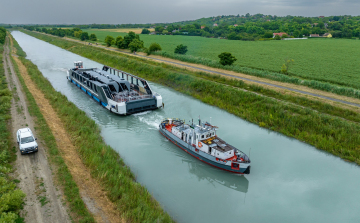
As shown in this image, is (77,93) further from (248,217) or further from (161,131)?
(248,217)

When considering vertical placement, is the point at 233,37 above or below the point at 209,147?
above

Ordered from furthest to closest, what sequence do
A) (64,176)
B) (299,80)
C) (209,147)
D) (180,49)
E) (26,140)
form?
(180,49) < (299,80) < (209,147) < (26,140) < (64,176)

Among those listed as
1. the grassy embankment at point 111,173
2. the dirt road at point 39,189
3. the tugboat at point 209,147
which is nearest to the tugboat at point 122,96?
the grassy embankment at point 111,173

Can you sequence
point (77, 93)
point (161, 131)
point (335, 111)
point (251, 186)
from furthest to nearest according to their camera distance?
point (77, 93) < point (335, 111) < point (161, 131) < point (251, 186)

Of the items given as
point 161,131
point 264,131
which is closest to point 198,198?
point 161,131

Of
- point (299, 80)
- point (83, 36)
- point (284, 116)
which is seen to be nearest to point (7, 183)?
point (284, 116)

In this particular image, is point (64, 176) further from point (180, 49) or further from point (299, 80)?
point (180, 49)

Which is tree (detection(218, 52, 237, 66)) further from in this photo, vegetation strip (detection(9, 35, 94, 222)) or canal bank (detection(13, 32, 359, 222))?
vegetation strip (detection(9, 35, 94, 222))
